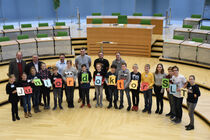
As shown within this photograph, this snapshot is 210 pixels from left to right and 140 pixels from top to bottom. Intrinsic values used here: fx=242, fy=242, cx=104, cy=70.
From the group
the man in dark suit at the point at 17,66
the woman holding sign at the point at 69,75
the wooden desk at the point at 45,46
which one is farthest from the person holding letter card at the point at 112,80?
the wooden desk at the point at 45,46

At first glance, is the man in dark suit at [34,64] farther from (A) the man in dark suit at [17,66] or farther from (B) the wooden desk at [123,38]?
(B) the wooden desk at [123,38]

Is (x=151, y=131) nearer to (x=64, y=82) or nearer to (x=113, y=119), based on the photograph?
(x=113, y=119)

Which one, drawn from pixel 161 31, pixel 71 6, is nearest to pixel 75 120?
pixel 161 31

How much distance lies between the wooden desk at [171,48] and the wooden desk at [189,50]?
0.21m

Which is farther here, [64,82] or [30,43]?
[30,43]

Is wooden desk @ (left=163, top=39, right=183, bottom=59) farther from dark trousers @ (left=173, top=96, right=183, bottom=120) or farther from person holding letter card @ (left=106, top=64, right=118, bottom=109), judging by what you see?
dark trousers @ (left=173, top=96, right=183, bottom=120)

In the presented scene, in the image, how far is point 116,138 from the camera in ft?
18.7

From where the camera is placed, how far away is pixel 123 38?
11.4 m

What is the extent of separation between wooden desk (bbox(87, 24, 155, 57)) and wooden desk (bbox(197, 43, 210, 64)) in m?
2.28

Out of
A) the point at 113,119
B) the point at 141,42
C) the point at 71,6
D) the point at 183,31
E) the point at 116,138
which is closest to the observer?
the point at 116,138

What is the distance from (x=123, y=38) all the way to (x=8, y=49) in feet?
16.7

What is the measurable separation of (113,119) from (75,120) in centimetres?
102

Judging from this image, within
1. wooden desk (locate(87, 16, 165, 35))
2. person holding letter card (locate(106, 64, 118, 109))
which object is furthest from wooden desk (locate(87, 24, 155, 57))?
person holding letter card (locate(106, 64, 118, 109))

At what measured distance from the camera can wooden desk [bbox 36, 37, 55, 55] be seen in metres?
10.7
